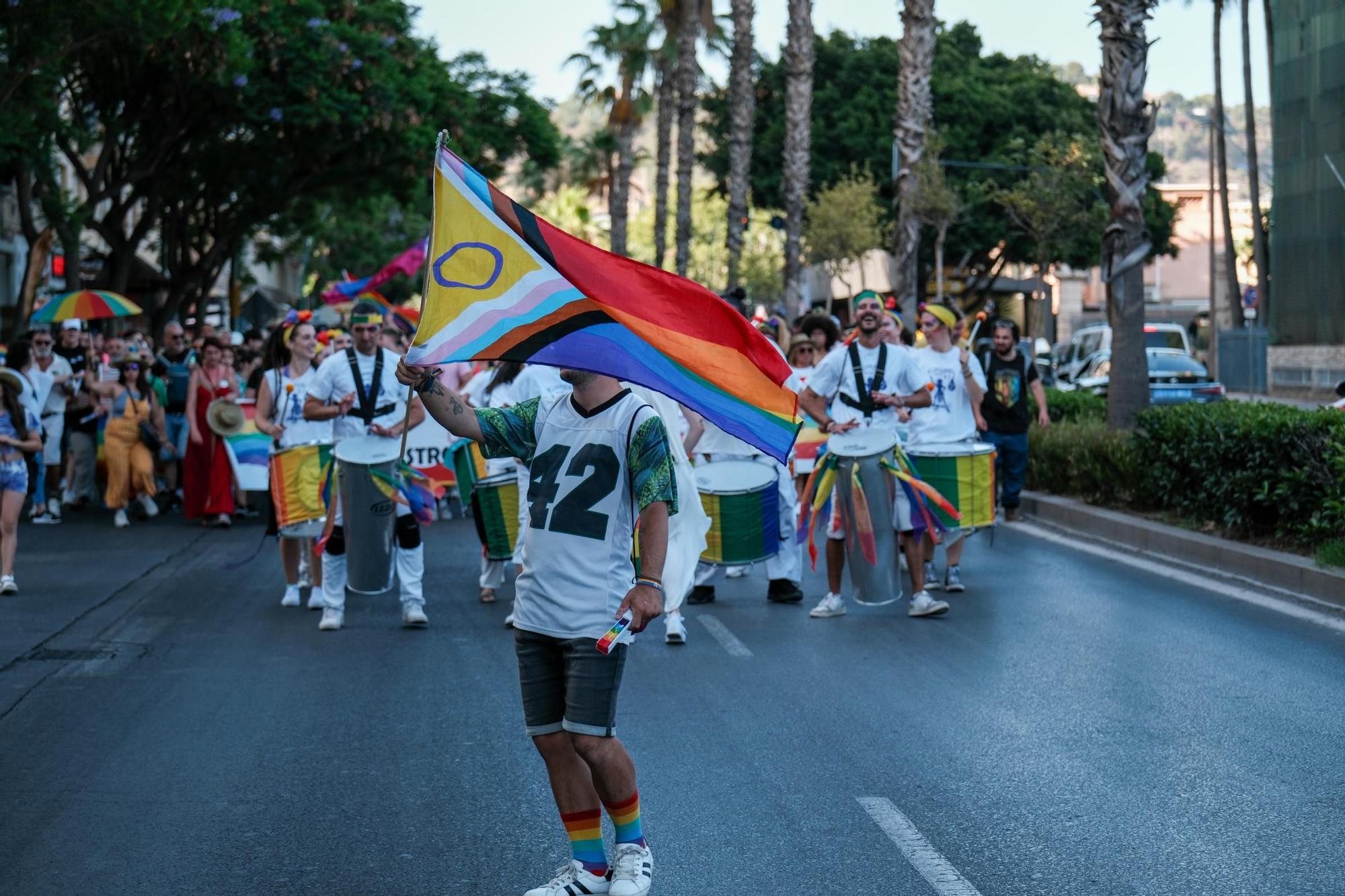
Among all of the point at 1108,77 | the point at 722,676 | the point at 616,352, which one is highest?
the point at 1108,77

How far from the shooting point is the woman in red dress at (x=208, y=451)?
58.2 feet

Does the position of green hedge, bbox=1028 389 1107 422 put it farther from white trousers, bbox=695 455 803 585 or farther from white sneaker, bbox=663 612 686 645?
white sneaker, bbox=663 612 686 645

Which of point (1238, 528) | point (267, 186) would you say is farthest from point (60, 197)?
point (1238, 528)

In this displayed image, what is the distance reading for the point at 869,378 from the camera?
420 inches

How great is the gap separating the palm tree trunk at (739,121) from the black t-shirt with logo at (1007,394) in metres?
15.5

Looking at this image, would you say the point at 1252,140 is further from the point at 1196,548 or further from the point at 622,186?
the point at 1196,548

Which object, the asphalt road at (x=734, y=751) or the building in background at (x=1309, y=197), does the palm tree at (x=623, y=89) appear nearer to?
the building in background at (x=1309, y=197)

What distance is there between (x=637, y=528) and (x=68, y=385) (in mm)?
14866

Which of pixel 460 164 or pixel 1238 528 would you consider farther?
pixel 1238 528

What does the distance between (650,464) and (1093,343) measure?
34000 millimetres

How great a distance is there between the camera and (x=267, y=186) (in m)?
36.6

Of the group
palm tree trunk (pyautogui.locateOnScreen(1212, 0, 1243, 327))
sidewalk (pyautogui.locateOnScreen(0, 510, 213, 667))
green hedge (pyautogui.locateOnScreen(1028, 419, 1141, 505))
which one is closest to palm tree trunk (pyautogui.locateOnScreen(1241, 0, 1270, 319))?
palm tree trunk (pyautogui.locateOnScreen(1212, 0, 1243, 327))

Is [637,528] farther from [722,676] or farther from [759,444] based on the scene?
[722,676]

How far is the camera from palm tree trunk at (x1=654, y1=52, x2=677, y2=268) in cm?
4588
